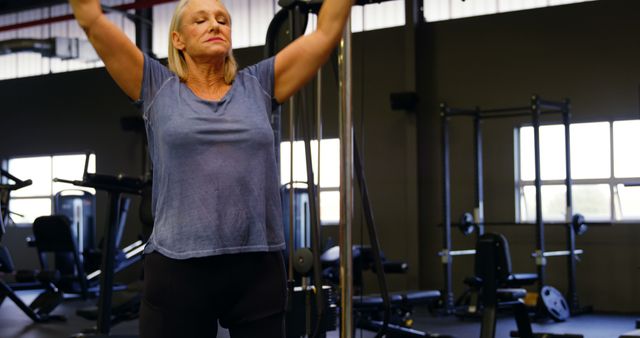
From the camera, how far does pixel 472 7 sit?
7680mm

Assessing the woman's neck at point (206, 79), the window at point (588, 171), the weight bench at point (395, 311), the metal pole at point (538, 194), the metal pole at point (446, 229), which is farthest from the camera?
the window at point (588, 171)

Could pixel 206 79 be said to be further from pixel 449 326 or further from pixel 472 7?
pixel 472 7

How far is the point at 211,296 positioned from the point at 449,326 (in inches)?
186

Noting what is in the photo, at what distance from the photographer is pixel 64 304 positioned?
7934 millimetres

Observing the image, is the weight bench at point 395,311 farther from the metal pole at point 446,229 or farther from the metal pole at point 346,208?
the metal pole at point 346,208

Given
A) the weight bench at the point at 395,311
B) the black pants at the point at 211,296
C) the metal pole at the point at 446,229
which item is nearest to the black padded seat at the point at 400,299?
the weight bench at the point at 395,311

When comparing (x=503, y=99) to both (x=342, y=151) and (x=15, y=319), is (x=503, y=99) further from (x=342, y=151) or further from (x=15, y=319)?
(x=342, y=151)

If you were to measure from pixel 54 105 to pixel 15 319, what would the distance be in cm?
463

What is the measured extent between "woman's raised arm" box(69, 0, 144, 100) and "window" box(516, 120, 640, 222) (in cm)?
598

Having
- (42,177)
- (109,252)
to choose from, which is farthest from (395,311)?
(42,177)

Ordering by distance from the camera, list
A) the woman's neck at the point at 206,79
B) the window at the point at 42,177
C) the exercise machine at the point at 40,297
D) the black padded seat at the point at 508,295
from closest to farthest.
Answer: the woman's neck at the point at 206,79
the black padded seat at the point at 508,295
the exercise machine at the point at 40,297
the window at the point at 42,177

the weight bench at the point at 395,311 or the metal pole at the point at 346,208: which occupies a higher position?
the metal pole at the point at 346,208

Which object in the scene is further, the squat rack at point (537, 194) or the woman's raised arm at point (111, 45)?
the squat rack at point (537, 194)

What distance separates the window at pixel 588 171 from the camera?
6.85m
